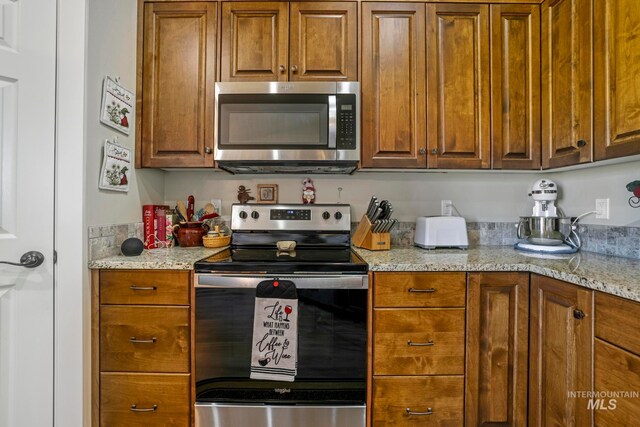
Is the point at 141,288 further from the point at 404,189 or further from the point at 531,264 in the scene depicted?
the point at 531,264

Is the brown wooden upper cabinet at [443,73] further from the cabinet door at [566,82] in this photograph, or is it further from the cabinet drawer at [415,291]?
the cabinet drawer at [415,291]

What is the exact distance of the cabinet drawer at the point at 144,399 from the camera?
4.66 feet

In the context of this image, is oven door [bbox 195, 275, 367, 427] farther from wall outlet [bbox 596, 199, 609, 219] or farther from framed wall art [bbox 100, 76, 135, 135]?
wall outlet [bbox 596, 199, 609, 219]

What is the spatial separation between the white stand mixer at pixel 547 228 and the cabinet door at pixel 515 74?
0.24 m

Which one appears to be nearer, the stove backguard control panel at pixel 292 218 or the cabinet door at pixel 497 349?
the cabinet door at pixel 497 349

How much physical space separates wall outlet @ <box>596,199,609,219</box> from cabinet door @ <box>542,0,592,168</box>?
320 mm

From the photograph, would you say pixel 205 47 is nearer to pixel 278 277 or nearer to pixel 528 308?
pixel 278 277

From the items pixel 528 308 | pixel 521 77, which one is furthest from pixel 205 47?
pixel 528 308

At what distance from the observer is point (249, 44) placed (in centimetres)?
180

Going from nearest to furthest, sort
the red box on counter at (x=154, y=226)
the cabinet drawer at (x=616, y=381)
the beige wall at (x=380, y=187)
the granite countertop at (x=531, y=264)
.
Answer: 1. the cabinet drawer at (x=616, y=381)
2. the granite countertop at (x=531, y=264)
3. the beige wall at (x=380, y=187)
4. the red box on counter at (x=154, y=226)

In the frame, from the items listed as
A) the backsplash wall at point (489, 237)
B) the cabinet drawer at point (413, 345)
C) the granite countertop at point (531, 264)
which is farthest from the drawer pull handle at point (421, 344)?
the backsplash wall at point (489, 237)

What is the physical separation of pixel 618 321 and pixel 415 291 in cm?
67

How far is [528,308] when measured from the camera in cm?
143

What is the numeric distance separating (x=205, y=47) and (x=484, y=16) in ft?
5.23
